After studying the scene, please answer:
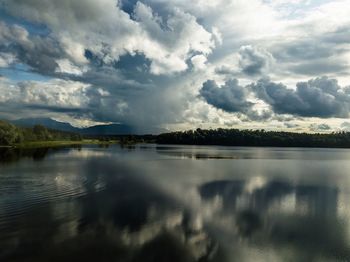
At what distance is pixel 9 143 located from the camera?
13100 centimetres

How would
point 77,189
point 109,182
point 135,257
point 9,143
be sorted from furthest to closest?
point 9,143, point 109,182, point 77,189, point 135,257

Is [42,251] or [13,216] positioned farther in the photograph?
[13,216]

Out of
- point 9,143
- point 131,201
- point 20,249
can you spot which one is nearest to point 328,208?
point 131,201

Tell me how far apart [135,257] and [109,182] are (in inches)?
984

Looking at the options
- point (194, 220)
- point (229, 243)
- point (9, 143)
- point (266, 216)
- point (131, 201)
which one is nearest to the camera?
point (229, 243)

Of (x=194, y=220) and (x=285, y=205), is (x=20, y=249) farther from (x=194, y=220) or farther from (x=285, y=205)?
(x=285, y=205)

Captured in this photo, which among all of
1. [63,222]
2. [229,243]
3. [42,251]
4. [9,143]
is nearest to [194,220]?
[229,243]

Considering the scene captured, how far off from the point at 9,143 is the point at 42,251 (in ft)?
430

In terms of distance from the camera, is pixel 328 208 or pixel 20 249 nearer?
pixel 20 249

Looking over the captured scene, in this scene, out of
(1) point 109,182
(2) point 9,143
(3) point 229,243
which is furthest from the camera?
(2) point 9,143

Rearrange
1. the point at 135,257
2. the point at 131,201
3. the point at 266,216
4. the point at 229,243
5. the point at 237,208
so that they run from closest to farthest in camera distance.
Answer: the point at 135,257 → the point at 229,243 → the point at 266,216 → the point at 237,208 → the point at 131,201

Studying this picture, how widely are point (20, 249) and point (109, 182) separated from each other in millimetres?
23552

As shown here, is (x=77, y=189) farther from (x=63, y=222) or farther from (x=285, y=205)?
(x=285, y=205)

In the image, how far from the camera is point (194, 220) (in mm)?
22766
